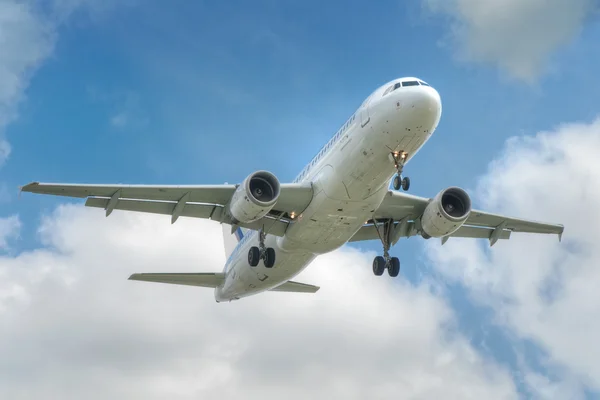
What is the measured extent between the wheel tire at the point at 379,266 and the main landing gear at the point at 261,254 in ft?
14.4

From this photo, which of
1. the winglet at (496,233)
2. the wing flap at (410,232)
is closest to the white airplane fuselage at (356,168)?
the wing flap at (410,232)

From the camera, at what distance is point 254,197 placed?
2927 centimetres

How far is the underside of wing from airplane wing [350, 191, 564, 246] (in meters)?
3.97

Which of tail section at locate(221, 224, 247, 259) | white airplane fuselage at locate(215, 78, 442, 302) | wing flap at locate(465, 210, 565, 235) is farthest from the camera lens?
tail section at locate(221, 224, 247, 259)

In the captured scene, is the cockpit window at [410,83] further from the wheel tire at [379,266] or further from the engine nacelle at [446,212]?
the wheel tire at [379,266]

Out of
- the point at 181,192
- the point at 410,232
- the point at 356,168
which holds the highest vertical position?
the point at 410,232

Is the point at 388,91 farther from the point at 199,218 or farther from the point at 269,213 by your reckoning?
the point at 199,218

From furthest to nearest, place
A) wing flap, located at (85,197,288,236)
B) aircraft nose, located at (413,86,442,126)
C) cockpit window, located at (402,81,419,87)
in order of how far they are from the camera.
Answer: wing flap, located at (85,197,288,236) → cockpit window, located at (402,81,419,87) → aircraft nose, located at (413,86,442,126)

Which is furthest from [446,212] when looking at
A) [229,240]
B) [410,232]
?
[229,240]

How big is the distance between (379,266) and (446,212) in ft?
12.5

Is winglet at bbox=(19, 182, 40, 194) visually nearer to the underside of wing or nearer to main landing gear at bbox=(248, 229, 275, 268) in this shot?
the underside of wing

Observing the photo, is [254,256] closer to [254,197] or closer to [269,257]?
[269,257]

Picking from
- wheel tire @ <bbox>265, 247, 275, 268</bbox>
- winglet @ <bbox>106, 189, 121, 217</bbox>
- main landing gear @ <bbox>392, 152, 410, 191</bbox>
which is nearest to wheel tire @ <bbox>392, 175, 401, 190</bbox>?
main landing gear @ <bbox>392, 152, 410, 191</bbox>

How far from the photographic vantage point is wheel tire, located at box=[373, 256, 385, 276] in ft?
112
